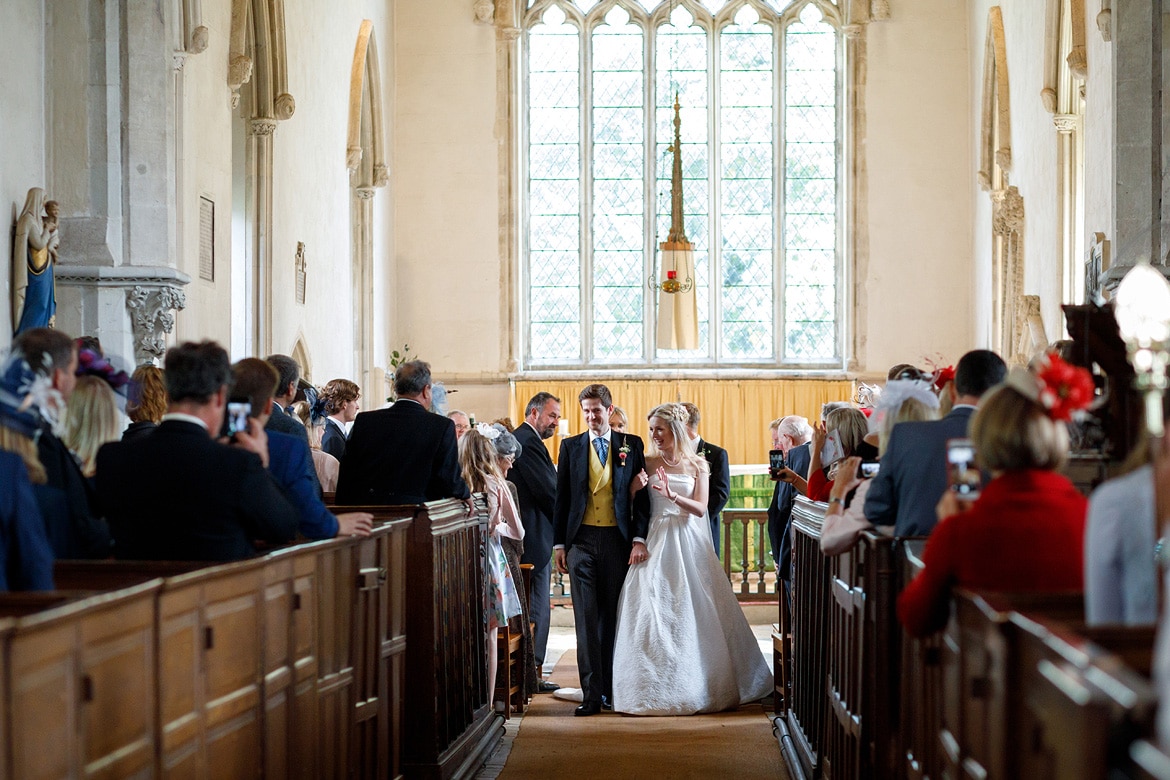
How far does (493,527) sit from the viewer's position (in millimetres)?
6746

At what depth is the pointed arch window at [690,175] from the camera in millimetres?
16438

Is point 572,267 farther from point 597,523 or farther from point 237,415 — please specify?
point 237,415

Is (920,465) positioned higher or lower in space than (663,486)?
higher

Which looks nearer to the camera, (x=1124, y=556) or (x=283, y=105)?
(x=1124, y=556)

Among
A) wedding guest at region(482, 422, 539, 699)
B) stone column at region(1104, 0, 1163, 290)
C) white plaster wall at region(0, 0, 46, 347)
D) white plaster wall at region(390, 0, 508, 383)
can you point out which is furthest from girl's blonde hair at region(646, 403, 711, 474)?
white plaster wall at region(390, 0, 508, 383)

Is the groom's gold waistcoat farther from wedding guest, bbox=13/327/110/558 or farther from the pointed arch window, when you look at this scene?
the pointed arch window

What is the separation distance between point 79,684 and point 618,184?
47.7 ft

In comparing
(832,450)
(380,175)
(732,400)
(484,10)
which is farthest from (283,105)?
(732,400)

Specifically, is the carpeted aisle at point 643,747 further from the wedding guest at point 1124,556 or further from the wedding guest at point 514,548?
the wedding guest at point 1124,556

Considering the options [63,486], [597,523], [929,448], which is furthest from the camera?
[597,523]

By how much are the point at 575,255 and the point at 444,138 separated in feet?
6.47

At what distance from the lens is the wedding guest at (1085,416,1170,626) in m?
2.30

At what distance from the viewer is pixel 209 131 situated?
9.27 metres

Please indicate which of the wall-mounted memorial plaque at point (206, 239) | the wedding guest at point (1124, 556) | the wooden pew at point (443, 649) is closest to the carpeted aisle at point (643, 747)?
the wooden pew at point (443, 649)
